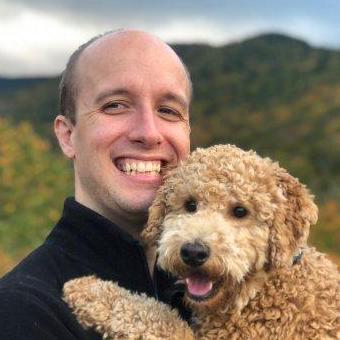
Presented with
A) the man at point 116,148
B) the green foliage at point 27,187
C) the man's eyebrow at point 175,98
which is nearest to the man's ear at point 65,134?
the man at point 116,148

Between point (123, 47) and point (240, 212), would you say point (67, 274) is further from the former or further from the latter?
point (123, 47)

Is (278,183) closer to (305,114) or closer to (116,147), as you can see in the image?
(116,147)

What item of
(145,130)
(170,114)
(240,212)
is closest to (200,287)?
(240,212)

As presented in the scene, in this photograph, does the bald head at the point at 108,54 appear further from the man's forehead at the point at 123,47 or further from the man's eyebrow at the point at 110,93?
the man's eyebrow at the point at 110,93

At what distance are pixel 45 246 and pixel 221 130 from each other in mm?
36959

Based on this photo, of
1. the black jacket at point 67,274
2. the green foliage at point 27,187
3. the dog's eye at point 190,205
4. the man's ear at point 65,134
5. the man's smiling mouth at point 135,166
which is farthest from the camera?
the green foliage at point 27,187

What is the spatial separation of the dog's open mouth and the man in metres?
0.31

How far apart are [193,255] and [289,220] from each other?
0.58m

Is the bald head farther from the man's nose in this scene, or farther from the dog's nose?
the dog's nose

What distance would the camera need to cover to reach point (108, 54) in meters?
4.49

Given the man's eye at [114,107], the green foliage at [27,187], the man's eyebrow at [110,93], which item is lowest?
the man's eye at [114,107]

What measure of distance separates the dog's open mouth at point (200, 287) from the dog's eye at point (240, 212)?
0.40 meters

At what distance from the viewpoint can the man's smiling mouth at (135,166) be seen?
4.44 metres

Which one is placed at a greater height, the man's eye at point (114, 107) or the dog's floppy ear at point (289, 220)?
the man's eye at point (114, 107)
